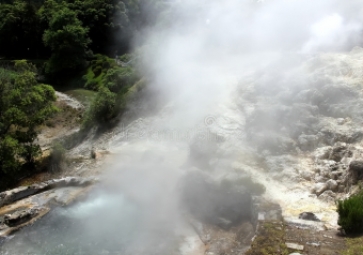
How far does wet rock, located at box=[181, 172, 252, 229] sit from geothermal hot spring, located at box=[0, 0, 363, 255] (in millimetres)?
518

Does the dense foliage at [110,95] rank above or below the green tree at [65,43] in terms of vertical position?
below

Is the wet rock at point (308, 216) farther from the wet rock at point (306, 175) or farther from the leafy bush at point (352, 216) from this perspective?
the wet rock at point (306, 175)

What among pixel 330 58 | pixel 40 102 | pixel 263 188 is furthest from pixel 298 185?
pixel 40 102

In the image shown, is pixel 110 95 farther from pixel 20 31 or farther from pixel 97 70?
pixel 20 31

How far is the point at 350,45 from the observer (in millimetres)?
23594

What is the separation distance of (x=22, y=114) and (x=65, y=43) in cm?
2045

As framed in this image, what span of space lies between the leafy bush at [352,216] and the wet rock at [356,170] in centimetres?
229

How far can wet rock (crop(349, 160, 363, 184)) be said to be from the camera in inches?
559

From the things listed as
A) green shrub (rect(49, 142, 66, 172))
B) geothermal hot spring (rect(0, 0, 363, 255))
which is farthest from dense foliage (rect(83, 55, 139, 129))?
green shrub (rect(49, 142, 66, 172))

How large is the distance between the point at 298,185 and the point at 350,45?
39.0 ft

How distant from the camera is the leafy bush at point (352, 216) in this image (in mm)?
11742

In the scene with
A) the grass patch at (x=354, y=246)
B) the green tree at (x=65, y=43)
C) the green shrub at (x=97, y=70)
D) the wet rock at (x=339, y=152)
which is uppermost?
the green tree at (x=65, y=43)

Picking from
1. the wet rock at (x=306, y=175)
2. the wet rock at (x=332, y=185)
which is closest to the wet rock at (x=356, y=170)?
the wet rock at (x=332, y=185)

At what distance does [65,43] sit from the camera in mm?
39000
